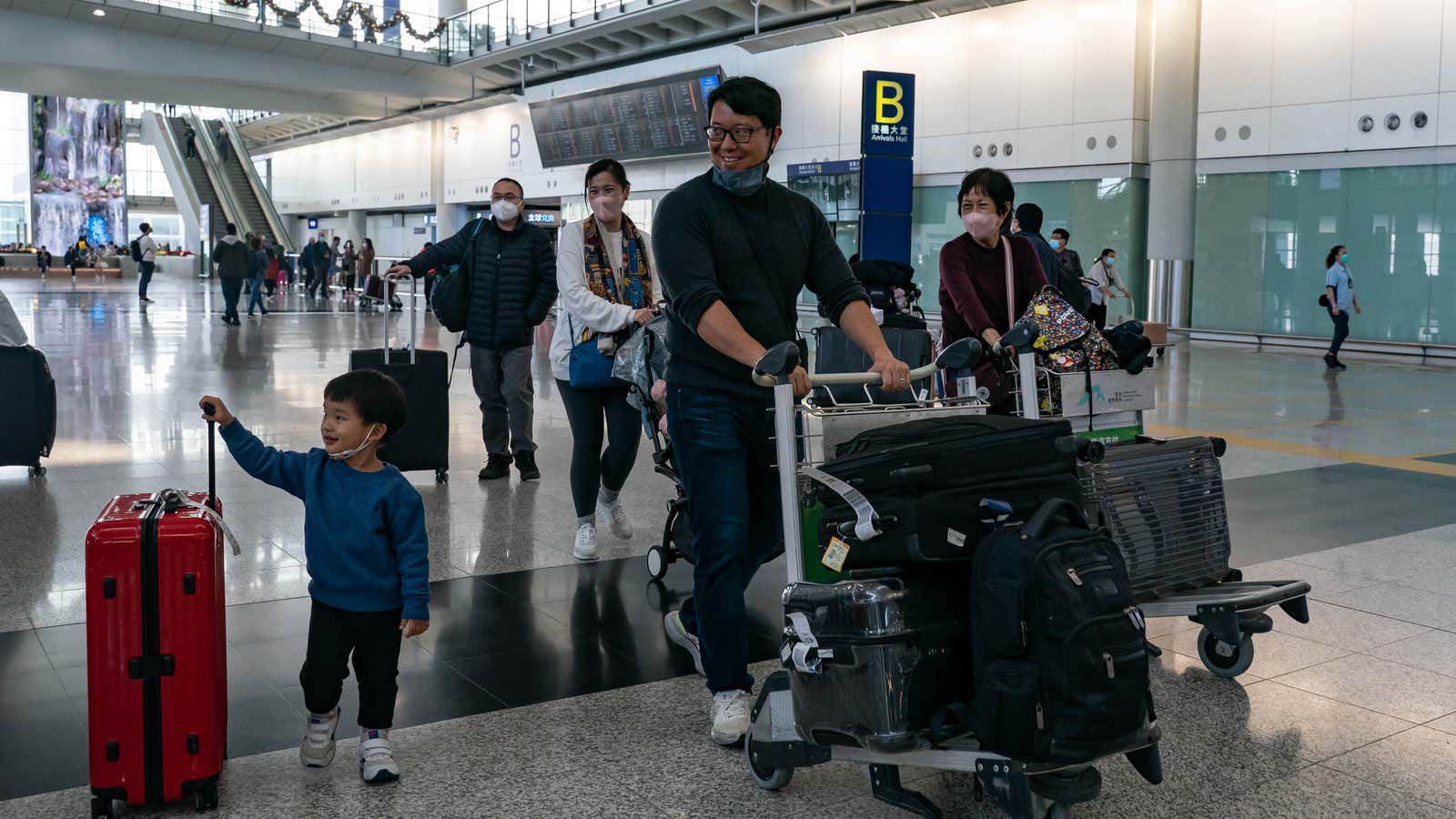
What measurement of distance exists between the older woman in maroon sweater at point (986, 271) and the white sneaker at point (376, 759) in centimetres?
252

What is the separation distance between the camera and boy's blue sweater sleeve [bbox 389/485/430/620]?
10.3 feet

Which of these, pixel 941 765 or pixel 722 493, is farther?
pixel 722 493

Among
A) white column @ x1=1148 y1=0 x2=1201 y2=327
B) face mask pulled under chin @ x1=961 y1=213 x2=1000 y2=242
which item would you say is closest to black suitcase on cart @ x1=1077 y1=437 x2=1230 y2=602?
face mask pulled under chin @ x1=961 y1=213 x2=1000 y2=242

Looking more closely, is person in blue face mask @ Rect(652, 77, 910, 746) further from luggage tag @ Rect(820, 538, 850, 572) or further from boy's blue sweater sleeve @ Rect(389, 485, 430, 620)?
boy's blue sweater sleeve @ Rect(389, 485, 430, 620)

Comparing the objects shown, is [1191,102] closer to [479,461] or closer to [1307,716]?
[479,461]

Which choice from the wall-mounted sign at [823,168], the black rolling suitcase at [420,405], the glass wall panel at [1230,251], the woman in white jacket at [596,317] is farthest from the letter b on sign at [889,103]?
the wall-mounted sign at [823,168]

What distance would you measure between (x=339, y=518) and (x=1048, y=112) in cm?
2195

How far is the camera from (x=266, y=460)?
3.19m

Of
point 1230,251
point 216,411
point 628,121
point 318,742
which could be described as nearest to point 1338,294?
point 1230,251

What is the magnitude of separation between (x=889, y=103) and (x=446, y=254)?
603cm

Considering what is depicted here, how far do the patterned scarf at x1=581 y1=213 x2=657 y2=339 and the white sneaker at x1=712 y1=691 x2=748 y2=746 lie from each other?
2.56 m

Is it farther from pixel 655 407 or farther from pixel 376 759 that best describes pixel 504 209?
pixel 376 759

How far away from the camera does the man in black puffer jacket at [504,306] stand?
758cm

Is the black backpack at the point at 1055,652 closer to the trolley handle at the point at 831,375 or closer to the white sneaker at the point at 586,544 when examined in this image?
the trolley handle at the point at 831,375
